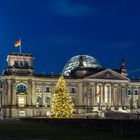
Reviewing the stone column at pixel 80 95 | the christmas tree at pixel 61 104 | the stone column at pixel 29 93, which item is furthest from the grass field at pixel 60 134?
the stone column at pixel 80 95

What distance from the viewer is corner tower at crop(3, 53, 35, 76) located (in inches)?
6434

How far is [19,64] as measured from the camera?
167 metres

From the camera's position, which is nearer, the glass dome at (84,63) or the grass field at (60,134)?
the grass field at (60,134)

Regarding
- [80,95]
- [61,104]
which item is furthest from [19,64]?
[61,104]

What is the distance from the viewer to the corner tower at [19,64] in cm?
16341

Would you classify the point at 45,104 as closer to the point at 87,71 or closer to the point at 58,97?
the point at 87,71

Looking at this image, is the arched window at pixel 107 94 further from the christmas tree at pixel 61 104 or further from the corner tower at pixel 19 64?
the christmas tree at pixel 61 104

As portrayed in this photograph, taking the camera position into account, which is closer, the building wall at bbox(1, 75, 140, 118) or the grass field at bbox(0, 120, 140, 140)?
the grass field at bbox(0, 120, 140, 140)

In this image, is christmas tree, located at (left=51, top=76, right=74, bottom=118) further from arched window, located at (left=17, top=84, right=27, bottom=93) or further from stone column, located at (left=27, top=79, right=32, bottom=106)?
arched window, located at (left=17, top=84, right=27, bottom=93)

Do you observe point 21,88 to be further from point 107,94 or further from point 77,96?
point 107,94

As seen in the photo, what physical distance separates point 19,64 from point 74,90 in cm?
2506

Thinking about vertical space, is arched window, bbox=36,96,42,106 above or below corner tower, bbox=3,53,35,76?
below

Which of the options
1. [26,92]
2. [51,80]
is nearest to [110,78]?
[51,80]

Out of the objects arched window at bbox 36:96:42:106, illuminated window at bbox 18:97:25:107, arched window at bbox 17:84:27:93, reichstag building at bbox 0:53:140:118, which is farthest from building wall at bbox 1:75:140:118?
arched window at bbox 17:84:27:93
